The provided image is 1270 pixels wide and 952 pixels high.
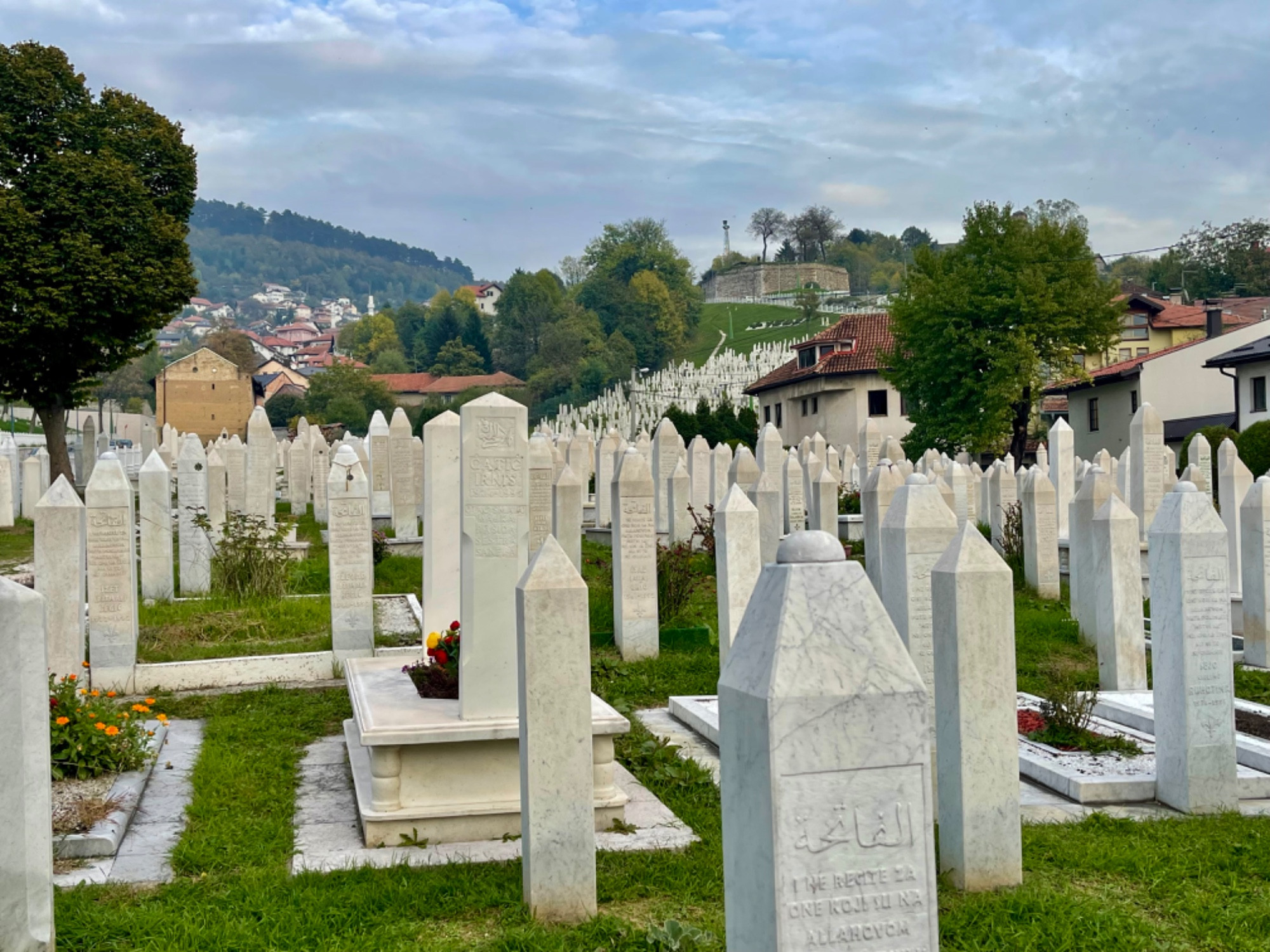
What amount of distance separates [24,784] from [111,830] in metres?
1.90

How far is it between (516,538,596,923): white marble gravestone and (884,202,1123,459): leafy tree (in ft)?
114

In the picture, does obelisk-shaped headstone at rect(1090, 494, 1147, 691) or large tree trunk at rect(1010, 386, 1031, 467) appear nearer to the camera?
obelisk-shaped headstone at rect(1090, 494, 1147, 691)

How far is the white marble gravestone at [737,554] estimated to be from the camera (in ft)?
34.5

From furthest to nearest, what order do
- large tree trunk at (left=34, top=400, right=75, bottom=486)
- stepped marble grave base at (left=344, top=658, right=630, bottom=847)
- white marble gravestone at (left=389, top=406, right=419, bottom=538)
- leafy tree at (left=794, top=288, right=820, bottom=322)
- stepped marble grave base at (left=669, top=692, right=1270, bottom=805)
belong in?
leafy tree at (left=794, top=288, right=820, bottom=322) < large tree trunk at (left=34, top=400, right=75, bottom=486) < white marble gravestone at (left=389, top=406, right=419, bottom=538) < stepped marble grave base at (left=669, top=692, right=1270, bottom=805) < stepped marble grave base at (left=344, top=658, right=630, bottom=847)

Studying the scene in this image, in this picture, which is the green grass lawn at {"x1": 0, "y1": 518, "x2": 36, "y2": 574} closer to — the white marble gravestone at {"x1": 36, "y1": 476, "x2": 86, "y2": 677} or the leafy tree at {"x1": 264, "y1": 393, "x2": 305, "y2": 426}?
the white marble gravestone at {"x1": 36, "y1": 476, "x2": 86, "y2": 677}

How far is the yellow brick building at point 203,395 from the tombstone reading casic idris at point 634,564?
199ft

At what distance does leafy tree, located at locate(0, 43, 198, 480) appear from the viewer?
83.7ft

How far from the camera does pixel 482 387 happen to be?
87500 mm

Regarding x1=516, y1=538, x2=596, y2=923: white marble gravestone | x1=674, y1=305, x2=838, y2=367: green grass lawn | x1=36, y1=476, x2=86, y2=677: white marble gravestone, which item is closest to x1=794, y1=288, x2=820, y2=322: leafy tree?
x1=674, y1=305, x2=838, y2=367: green grass lawn

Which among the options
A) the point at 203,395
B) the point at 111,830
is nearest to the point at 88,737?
the point at 111,830

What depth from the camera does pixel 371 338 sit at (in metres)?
133

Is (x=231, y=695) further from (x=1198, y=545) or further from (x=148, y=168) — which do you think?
(x=148, y=168)

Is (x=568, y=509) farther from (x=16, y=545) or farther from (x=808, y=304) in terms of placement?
(x=808, y=304)

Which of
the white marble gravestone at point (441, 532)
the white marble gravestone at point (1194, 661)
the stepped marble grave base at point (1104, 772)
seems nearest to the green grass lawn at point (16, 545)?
the white marble gravestone at point (441, 532)
